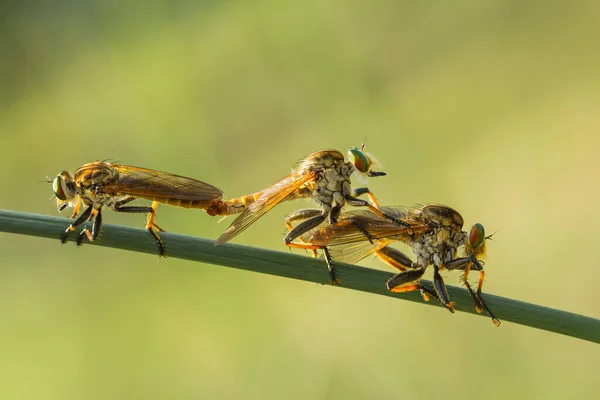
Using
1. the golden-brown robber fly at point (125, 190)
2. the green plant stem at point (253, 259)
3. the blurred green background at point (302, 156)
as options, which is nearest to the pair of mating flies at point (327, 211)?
the golden-brown robber fly at point (125, 190)

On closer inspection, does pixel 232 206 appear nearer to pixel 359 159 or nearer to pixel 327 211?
pixel 327 211

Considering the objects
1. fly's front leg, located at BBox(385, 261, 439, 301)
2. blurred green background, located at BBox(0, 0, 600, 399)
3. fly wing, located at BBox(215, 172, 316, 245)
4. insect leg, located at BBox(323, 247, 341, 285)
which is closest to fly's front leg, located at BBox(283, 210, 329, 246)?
fly wing, located at BBox(215, 172, 316, 245)

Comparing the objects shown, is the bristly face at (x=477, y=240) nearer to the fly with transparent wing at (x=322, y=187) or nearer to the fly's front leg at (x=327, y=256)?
the fly with transparent wing at (x=322, y=187)

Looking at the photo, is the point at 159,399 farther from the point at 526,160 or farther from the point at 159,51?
the point at 159,51

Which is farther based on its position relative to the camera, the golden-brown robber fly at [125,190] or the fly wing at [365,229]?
the golden-brown robber fly at [125,190]

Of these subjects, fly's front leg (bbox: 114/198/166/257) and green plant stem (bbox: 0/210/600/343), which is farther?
fly's front leg (bbox: 114/198/166/257)

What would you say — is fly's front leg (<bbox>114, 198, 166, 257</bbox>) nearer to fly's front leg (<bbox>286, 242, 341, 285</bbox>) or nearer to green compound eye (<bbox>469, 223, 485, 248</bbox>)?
fly's front leg (<bbox>286, 242, 341, 285</bbox>)

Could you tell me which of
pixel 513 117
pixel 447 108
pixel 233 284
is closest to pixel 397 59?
pixel 447 108

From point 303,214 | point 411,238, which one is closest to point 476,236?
point 411,238
